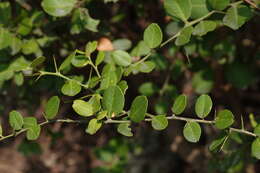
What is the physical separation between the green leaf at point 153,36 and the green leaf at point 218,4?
16 cm

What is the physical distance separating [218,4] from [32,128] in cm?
53

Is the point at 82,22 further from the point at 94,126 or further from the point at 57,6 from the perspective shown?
the point at 94,126

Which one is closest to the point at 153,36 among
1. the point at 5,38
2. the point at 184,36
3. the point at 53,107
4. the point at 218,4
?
the point at 184,36

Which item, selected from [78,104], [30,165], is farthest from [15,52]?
[30,165]

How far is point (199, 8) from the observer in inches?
43.5

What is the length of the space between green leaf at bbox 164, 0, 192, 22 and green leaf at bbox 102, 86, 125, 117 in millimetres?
295

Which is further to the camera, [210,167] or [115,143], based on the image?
[115,143]

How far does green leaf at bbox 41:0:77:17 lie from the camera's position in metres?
1.10

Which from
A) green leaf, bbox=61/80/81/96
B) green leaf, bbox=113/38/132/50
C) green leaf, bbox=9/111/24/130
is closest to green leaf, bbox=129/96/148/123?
green leaf, bbox=61/80/81/96

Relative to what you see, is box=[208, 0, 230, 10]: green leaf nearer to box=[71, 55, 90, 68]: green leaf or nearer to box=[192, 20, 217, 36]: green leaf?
box=[192, 20, 217, 36]: green leaf

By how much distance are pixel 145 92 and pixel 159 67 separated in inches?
5.7

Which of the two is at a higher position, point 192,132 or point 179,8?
point 179,8

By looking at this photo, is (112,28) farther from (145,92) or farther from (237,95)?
(237,95)

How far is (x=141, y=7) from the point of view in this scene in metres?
1.41
